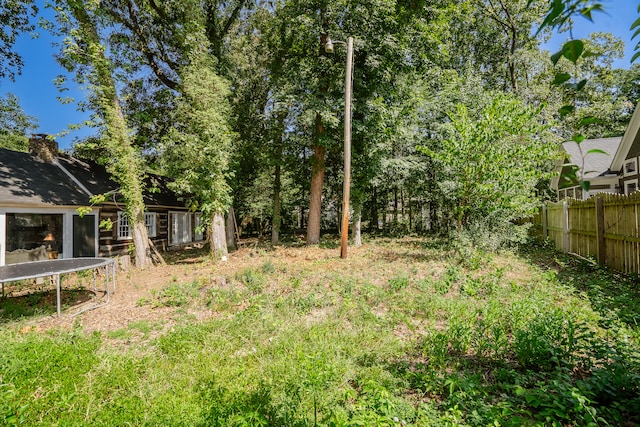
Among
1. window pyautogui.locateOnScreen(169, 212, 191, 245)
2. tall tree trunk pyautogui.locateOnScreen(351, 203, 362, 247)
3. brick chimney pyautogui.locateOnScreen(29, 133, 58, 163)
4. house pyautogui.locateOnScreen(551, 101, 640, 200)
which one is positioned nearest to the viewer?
house pyautogui.locateOnScreen(551, 101, 640, 200)

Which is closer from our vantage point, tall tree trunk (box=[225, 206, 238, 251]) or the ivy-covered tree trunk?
the ivy-covered tree trunk

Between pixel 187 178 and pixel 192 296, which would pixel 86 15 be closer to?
pixel 187 178

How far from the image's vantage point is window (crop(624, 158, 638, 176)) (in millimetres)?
13023

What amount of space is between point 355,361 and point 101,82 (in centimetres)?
1201

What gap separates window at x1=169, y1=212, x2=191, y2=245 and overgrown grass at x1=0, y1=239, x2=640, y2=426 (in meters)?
11.9

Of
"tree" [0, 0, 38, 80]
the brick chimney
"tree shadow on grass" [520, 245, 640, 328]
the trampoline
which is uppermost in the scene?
"tree" [0, 0, 38, 80]

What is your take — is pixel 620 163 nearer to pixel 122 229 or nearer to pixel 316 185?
pixel 316 185

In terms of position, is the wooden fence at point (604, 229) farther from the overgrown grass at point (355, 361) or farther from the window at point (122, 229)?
the window at point (122, 229)

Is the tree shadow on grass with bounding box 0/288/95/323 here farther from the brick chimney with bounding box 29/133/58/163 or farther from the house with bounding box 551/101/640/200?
the house with bounding box 551/101/640/200

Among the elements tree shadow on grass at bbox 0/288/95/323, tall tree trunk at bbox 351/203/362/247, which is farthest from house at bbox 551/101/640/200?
tree shadow on grass at bbox 0/288/95/323

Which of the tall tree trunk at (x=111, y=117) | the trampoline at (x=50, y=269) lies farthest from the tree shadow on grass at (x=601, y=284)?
the tall tree trunk at (x=111, y=117)

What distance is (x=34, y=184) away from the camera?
10812 millimetres

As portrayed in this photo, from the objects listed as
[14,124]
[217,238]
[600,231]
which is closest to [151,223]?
[217,238]

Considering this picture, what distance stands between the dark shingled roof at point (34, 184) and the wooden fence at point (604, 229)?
1612 centimetres
